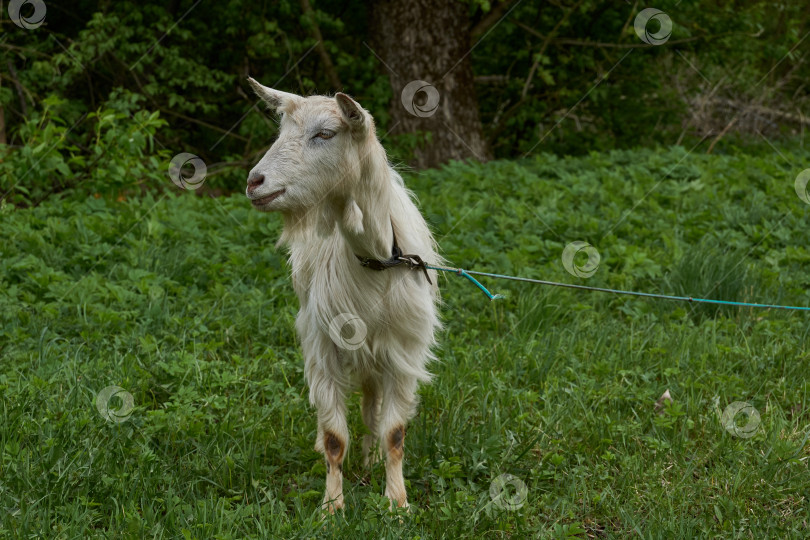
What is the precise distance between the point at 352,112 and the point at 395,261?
69 centimetres

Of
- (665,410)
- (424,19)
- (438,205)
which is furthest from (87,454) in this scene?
(424,19)

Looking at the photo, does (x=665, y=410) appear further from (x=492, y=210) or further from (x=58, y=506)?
(x=492, y=210)

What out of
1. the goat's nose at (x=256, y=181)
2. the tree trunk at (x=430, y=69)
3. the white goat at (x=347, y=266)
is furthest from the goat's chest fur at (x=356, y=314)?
the tree trunk at (x=430, y=69)

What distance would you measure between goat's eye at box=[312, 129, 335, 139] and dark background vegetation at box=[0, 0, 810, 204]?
4.77 metres

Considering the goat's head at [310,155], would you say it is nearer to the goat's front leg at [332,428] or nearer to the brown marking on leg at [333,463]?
the goat's front leg at [332,428]

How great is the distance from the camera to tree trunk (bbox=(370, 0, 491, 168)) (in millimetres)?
9102

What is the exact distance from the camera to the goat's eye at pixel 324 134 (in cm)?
291

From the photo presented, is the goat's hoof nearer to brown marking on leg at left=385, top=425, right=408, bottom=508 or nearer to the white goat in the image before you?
the white goat

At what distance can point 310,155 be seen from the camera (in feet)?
9.54

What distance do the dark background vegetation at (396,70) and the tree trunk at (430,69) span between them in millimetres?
16

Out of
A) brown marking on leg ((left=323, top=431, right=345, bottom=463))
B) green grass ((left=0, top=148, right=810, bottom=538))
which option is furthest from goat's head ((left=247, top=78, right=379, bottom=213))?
green grass ((left=0, top=148, right=810, bottom=538))

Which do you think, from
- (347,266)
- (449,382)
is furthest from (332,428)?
(449,382)

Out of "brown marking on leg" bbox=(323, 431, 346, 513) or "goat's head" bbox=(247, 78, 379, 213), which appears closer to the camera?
"goat's head" bbox=(247, 78, 379, 213)

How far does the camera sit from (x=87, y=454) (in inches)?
131
